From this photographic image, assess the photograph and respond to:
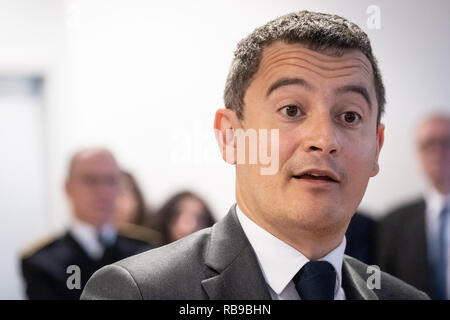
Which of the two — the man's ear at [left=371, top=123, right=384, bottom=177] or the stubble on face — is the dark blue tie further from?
the man's ear at [left=371, top=123, right=384, bottom=177]

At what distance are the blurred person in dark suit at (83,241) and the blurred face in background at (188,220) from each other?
0.29 feet

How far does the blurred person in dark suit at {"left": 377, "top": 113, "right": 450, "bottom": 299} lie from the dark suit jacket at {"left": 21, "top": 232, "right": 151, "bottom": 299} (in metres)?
0.77

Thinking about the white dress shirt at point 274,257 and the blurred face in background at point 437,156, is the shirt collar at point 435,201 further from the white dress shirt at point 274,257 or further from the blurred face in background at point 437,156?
the white dress shirt at point 274,257

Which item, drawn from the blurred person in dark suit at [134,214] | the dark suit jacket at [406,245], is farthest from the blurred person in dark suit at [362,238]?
the blurred person in dark suit at [134,214]

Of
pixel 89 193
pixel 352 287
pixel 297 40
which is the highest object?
pixel 297 40

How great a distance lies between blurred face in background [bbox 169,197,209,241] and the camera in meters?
1.86

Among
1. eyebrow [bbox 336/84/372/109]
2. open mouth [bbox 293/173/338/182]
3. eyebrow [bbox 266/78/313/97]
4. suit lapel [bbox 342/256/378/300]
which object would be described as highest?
eyebrow [bbox 266/78/313/97]

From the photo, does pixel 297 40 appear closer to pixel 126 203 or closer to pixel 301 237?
pixel 301 237

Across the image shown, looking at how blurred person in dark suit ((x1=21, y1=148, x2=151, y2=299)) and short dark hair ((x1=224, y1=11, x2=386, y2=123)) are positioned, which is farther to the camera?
blurred person in dark suit ((x1=21, y1=148, x2=151, y2=299))

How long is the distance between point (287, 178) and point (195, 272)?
0.93 feet

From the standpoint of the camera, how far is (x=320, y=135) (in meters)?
1.48

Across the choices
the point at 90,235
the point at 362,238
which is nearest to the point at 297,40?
the point at 362,238

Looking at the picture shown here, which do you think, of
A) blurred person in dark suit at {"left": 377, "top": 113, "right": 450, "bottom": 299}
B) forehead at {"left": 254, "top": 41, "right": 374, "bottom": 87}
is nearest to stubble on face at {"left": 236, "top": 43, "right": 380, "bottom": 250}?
forehead at {"left": 254, "top": 41, "right": 374, "bottom": 87}

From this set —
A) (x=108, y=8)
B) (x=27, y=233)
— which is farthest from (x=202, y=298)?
(x=108, y=8)
